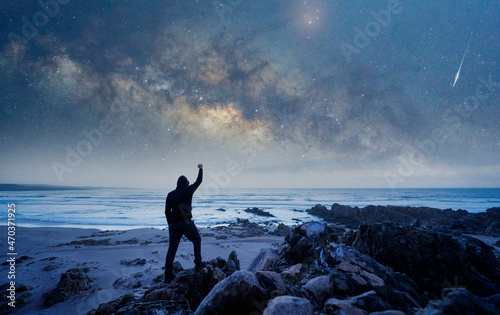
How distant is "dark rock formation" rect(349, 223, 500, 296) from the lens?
12.2ft

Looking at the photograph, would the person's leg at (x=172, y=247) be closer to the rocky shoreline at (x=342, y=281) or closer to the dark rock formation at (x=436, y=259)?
the rocky shoreline at (x=342, y=281)

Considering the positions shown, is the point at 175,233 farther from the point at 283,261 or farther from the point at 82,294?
the point at 82,294

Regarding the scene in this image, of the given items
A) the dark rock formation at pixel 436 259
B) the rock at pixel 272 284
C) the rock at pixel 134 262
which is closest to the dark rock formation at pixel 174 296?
the rock at pixel 272 284

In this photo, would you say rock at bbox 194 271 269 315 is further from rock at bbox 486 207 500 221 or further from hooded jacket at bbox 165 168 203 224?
rock at bbox 486 207 500 221

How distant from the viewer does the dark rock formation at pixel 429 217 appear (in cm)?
1595

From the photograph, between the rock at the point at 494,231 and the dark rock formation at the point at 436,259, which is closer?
the dark rock formation at the point at 436,259

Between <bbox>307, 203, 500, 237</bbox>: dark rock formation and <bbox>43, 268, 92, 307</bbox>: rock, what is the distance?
19.1m

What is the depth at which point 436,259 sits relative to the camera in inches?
158

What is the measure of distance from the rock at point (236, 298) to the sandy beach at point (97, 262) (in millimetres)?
4535

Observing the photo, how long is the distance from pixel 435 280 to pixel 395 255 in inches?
27.2

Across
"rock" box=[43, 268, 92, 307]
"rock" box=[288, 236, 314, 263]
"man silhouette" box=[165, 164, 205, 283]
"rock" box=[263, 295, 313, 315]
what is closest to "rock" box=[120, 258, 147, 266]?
"rock" box=[43, 268, 92, 307]

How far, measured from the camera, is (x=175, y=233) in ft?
15.5

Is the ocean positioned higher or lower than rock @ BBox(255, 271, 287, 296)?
lower

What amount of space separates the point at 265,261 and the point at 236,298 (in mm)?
2645
